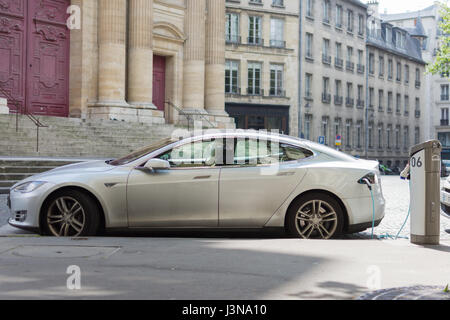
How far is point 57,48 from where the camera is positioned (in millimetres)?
26609

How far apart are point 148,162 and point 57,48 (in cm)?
1925

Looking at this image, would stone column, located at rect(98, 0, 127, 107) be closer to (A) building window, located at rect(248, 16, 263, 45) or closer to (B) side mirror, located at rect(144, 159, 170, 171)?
(B) side mirror, located at rect(144, 159, 170, 171)

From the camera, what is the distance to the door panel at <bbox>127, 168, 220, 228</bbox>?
870cm

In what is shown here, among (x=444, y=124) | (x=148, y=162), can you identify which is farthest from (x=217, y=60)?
(x=444, y=124)

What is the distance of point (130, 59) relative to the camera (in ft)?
93.2

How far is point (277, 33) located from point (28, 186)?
43892mm

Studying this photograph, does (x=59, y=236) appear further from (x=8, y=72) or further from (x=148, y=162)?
(x=8, y=72)

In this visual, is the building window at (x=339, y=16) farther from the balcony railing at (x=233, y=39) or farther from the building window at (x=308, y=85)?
the balcony railing at (x=233, y=39)

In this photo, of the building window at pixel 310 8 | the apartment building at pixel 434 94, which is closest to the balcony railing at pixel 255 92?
the building window at pixel 310 8

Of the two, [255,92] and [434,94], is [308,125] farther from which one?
[434,94]

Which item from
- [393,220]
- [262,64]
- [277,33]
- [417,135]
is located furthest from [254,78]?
[393,220]

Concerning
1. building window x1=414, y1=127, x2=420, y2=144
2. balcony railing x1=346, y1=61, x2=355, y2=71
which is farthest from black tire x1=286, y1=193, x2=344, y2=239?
building window x1=414, y1=127, x2=420, y2=144

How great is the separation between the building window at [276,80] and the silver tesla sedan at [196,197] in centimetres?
4202

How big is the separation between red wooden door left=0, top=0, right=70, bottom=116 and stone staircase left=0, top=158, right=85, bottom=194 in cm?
853
